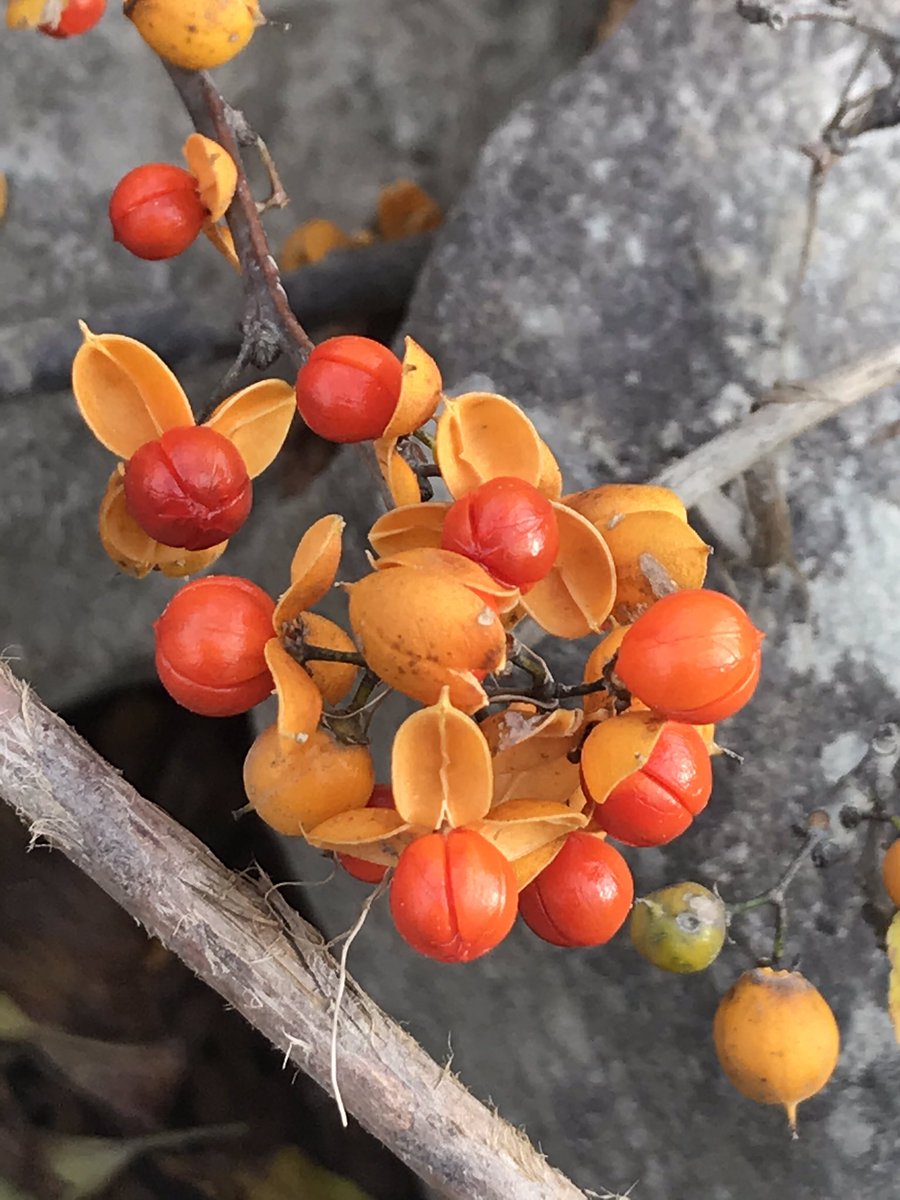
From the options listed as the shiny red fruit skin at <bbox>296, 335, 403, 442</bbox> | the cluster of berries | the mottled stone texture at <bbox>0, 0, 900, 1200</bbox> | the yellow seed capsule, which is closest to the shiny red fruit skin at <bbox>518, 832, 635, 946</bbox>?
the cluster of berries

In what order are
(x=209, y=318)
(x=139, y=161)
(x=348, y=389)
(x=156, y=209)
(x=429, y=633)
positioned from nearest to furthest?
(x=429, y=633) → (x=348, y=389) → (x=156, y=209) → (x=209, y=318) → (x=139, y=161)

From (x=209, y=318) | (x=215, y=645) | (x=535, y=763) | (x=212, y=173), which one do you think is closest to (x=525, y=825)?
(x=535, y=763)

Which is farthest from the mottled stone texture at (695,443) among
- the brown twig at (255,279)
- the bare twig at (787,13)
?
the brown twig at (255,279)

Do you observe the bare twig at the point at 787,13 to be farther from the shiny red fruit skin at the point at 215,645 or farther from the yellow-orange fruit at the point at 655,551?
the shiny red fruit skin at the point at 215,645

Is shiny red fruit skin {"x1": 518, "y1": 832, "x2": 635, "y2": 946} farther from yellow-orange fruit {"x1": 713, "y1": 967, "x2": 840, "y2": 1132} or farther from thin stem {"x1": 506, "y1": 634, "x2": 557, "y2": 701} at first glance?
yellow-orange fruit {"x1": 713, "y1": 967, "x2": 840, "y2": 1132}

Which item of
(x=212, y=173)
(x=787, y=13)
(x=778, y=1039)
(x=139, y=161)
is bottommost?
(x=778, y=1039)

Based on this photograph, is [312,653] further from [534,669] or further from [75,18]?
[75,18]

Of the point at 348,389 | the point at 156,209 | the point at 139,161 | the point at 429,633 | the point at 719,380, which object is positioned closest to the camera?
the point at 429,633
